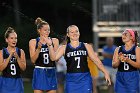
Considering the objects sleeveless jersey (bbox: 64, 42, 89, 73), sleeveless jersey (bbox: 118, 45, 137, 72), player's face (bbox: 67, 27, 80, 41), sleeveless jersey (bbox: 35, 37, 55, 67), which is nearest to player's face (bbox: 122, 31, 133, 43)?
sleeveless jersey (bbox: 118, 45, 137, 72)

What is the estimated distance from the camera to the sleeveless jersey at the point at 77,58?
10.5 meters

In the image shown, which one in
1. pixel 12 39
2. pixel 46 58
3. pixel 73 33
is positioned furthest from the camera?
pixel 46 58

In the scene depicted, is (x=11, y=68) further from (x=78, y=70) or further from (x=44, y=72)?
(x=78, y=70)

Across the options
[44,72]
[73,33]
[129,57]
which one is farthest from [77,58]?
[129,57]

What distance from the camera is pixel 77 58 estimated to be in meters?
10.5

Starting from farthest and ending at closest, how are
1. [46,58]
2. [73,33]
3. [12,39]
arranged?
1. [46,58]
2. [12,39]
3. [73,33]

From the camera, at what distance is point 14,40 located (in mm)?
10797

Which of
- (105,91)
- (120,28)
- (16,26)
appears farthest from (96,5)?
(16,26)

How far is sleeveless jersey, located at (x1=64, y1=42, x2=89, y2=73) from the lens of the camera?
10508 millimetres

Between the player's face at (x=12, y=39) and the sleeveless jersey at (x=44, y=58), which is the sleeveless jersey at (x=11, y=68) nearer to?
the player's face at (x=12, y=39)

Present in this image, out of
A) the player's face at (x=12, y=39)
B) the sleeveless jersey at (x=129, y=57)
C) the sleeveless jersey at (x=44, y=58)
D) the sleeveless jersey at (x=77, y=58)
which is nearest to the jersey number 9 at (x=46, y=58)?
the sleeveless jersey at (x=44, y=58)

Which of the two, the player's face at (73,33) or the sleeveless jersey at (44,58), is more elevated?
the player's face at (73,33)

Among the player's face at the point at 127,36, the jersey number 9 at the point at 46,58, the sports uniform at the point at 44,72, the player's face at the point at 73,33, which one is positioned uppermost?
the player's face at the point at 73,33

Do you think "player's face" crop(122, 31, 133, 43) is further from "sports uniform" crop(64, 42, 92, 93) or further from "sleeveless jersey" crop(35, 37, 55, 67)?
"sleeveless jersey" crop(35, 37, 55, 67)
